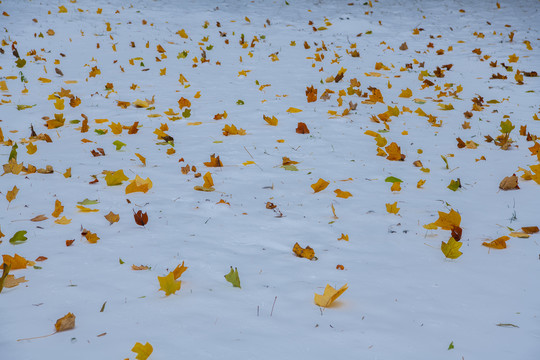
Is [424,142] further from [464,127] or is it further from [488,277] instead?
[488,277]

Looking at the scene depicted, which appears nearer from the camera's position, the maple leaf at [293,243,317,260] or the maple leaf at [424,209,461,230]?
the maple leaf at [293,243,317,260]

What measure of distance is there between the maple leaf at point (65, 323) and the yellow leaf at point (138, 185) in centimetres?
136

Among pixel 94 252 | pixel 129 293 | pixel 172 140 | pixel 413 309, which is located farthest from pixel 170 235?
pixel 172 140

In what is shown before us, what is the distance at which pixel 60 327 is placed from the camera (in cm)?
162

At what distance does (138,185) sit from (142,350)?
168cm

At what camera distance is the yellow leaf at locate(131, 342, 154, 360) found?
149 centimetres

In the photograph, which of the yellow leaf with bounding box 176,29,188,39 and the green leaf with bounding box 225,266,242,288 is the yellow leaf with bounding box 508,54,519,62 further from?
the green leaf with bounding box 225,266,242,288

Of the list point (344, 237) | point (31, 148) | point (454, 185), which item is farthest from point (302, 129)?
point (31, 148)

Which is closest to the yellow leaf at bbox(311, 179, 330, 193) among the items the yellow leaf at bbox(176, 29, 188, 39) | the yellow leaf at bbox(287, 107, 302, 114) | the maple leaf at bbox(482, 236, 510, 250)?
the maple leaf at bbox(482, 236, 510, 250)

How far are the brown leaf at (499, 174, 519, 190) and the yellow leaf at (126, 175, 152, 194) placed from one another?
8.71ft

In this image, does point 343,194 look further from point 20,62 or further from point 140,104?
point 20,62

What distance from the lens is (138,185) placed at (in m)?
2.99

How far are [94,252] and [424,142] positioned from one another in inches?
127

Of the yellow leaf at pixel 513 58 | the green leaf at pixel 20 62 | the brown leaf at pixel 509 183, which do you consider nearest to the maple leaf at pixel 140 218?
the brown leaf at pixel 509 183
